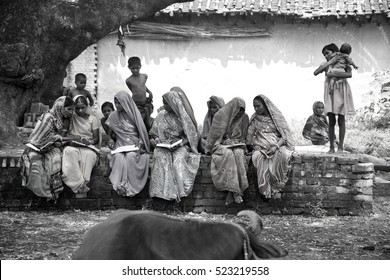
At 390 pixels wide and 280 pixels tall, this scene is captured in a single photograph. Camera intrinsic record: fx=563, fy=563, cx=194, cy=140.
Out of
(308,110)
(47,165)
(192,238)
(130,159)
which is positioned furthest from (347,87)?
(308,110)

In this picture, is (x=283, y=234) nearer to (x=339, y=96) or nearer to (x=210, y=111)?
(x=210, y=111)

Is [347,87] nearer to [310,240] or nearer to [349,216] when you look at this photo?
[349,216]

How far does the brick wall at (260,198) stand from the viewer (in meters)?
7.71

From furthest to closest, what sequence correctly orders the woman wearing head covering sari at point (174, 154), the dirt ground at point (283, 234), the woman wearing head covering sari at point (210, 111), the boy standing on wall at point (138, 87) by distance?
the boy standing on wall at point (138, 87) < the woman wearing head covering sari at point (210, 111) < the woman wearing head covering sari at point (174, 154) < the dirt ground at point (283, 234)

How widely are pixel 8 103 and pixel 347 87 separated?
5190 mm

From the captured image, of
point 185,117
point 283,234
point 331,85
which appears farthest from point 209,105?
point 283,234

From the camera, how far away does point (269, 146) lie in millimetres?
7660

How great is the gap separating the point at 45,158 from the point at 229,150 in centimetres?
248

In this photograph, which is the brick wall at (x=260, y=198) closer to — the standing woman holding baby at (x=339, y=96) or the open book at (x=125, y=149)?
the open book at (x=125, y=149)

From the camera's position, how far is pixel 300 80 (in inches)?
617

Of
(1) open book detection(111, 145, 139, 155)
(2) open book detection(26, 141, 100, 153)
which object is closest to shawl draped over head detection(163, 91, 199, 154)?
(1) open book detection(111, 145, 139, 155)

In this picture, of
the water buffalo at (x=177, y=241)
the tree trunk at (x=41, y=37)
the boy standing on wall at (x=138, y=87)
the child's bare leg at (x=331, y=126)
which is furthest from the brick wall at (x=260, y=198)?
the water buffalo at (x=177, y=241)

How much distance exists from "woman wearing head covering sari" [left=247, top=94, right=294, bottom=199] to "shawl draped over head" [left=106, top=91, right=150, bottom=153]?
1.49 m

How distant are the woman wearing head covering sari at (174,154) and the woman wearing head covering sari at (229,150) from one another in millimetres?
281
